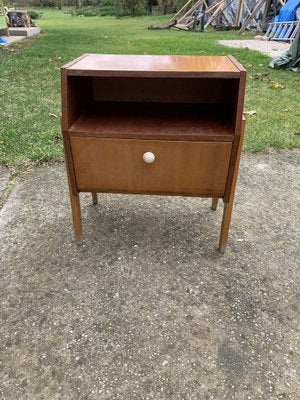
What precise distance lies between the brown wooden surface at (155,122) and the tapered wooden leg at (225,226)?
1.32 ft

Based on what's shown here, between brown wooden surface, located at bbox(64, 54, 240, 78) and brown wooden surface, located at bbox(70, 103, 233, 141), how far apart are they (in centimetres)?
26

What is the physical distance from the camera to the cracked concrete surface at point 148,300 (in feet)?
4.34

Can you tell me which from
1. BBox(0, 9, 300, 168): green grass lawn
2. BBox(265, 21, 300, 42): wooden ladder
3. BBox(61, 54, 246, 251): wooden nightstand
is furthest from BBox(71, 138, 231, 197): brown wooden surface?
BBox(265, 21, 300, 42): wooden ladder

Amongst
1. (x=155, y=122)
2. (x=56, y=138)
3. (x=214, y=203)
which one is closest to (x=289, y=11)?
(x=56, y=138)

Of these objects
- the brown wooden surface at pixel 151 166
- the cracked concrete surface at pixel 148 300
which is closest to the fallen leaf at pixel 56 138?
the cracked concrete surface at pixel 148 300

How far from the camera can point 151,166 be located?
5.58ft

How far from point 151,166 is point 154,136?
0.52ft

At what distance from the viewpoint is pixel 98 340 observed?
1.47 m

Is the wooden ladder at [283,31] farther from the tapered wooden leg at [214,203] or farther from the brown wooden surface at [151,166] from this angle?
the brown wooden surface at [151,166]

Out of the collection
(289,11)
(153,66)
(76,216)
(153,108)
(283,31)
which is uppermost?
(153,66)

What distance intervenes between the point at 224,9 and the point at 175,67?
14.3 m

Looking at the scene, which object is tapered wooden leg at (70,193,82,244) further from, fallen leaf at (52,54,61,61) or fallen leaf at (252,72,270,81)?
fallen leaf at (52,54,61,61)

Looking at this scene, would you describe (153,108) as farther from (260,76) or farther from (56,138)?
(260,76)

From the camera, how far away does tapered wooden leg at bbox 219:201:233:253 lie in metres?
1.83
